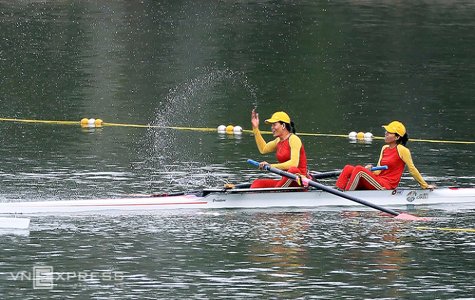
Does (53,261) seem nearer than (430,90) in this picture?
Yes

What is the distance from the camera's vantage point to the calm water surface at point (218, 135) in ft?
65.0

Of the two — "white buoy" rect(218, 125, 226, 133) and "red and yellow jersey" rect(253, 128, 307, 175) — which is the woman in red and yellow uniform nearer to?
"red and yellow jersey" rect(253, 128, 307, 175)

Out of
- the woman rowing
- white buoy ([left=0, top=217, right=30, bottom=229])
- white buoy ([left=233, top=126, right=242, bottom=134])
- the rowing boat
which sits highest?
white buoy ([left=233, top=126, right=242, bottom=134])

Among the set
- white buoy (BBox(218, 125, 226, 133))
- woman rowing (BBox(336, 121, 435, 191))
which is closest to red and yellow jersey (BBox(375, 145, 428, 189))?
woman rowing (BBox(336, 121, 435, 191))

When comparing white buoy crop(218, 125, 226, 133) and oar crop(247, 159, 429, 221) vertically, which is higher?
white buoy crop(218, 125, 226, 133)

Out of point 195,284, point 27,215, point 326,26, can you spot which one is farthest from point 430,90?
point 195,284

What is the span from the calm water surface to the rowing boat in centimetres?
33

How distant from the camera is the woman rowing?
80.6ft

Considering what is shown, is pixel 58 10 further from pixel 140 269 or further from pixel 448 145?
pixel 140 269

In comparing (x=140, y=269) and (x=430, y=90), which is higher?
(x=430, y=90)

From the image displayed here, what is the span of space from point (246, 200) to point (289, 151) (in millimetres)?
1220

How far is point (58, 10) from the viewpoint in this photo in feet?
207

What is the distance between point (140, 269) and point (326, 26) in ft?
128

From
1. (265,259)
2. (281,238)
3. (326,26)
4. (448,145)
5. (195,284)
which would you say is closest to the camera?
(195,284)
